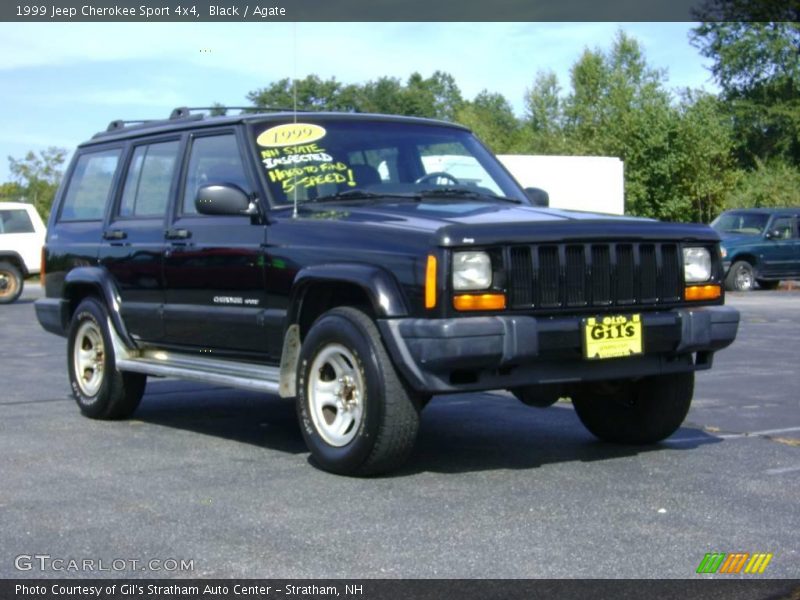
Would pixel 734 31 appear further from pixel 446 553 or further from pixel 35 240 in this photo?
pixel 446 553

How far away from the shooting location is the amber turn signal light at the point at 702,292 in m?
6.49

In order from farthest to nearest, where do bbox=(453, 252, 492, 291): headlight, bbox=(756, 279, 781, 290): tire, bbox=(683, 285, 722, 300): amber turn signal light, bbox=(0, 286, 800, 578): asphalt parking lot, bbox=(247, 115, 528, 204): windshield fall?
bbox=(756, 279, 781, 290): tire → bbox=(247, 115, 528, 204): windshield → bbox=(683, 285, 722, 300): amber turn signal light → bbox=(453, 252, 492, 291): headlight → bbox=(0, 286, 800, 578): asphalt parking lot

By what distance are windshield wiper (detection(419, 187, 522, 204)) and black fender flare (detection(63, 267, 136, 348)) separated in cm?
225

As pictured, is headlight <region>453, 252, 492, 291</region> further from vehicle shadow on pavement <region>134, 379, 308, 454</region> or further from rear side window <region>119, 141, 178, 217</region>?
rear side window <region>119, 141, 178, 217</region>

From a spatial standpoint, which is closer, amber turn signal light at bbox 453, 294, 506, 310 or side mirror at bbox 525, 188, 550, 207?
amber turn signal light at bbox 453, 294, 506, 310

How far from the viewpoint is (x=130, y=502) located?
18.4 ft

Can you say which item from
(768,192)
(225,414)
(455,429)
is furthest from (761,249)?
(455,429)

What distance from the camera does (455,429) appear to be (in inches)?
304

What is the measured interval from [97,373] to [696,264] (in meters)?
3.98

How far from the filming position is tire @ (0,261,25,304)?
24.8 meters

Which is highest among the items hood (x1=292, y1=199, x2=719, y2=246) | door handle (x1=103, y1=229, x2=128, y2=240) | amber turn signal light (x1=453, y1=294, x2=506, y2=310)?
hood (x1=292, y1=199, x2=719, y2=246)

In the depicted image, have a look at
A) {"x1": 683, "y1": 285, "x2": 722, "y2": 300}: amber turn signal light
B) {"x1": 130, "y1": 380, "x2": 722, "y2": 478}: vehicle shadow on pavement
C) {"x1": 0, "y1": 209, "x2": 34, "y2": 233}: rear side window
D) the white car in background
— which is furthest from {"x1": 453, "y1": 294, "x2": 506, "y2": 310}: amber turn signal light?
{"x1": 0, "y1": 209, "x2": 34, "y2": 233}: rear side window

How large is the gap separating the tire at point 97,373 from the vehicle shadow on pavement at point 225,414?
233 millimetres

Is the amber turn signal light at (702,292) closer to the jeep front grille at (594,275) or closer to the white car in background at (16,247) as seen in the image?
the jeep front grille at (594,275)
